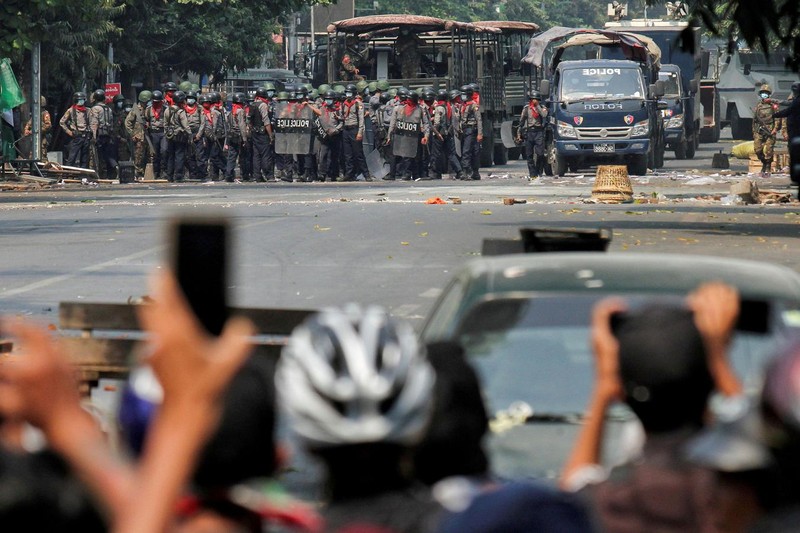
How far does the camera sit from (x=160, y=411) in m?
2.21

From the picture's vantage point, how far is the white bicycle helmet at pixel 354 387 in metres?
2.42

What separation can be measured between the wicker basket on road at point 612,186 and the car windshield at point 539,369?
70.8 feet

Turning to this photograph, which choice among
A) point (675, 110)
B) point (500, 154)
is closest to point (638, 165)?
point (675, 110)

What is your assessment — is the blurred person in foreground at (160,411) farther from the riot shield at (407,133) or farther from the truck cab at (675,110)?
the truck cab at (675,110)

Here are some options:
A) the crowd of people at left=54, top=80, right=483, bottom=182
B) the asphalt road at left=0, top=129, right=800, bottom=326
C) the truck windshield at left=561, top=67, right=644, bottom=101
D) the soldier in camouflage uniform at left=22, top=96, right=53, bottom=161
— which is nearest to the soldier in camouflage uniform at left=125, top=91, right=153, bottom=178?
the crowd of people at left=54, top=80, right=483, bottom=182

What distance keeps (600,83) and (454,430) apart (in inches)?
1365

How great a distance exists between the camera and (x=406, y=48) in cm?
4334

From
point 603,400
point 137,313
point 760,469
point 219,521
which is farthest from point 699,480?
point 137,313

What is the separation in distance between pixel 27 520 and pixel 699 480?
42.9 inches

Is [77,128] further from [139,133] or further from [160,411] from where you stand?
[160,411]

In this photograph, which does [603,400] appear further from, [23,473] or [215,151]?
[215,151]

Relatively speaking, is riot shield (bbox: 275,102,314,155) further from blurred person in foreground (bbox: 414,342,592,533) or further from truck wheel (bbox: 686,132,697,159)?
blurred person in foreground (bbox: 414,342,592,533)

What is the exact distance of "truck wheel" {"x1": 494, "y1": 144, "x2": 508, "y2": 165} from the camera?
155 ft

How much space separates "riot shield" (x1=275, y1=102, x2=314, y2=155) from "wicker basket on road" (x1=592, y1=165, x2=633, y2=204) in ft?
41.1
